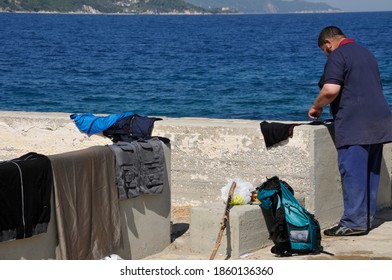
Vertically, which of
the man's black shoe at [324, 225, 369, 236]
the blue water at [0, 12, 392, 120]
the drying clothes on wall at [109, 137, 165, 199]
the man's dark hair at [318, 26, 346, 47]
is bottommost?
the blue water at [0, 12, 392, 120]

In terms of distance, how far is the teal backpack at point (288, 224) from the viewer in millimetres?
7738

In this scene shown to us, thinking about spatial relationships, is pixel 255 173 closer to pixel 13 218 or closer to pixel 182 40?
pixel 13 218

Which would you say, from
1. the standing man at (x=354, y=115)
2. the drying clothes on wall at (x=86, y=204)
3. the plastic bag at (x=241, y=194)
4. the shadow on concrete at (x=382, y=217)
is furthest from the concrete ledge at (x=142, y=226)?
the shadow on concrete at (x=382, y=217)

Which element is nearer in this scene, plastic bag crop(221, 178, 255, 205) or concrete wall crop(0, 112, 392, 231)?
plastic bag crop(221, 178, 255, 205)

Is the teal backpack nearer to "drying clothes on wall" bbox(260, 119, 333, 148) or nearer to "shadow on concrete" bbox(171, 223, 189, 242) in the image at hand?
"drying clothes on wall" bbox(260, 119, 333, 148)

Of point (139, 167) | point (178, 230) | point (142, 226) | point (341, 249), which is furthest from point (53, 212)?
point (341, 249)

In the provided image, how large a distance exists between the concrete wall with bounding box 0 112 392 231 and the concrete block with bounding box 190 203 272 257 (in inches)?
30.7

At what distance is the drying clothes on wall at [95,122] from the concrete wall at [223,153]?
0.09 metres

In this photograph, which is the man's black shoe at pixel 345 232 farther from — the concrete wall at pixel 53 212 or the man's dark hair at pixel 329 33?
the man's dark hair at pixel 329 33

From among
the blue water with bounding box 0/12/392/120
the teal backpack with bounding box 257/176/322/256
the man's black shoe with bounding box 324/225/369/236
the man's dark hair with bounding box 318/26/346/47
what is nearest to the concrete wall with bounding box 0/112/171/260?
the teal backpack with bounding box 257/176/322/256

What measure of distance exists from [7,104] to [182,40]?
48438 mm

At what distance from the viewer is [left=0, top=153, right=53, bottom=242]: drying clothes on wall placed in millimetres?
6484

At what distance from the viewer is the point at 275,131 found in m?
8.78

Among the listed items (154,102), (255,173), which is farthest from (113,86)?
(255,173)
